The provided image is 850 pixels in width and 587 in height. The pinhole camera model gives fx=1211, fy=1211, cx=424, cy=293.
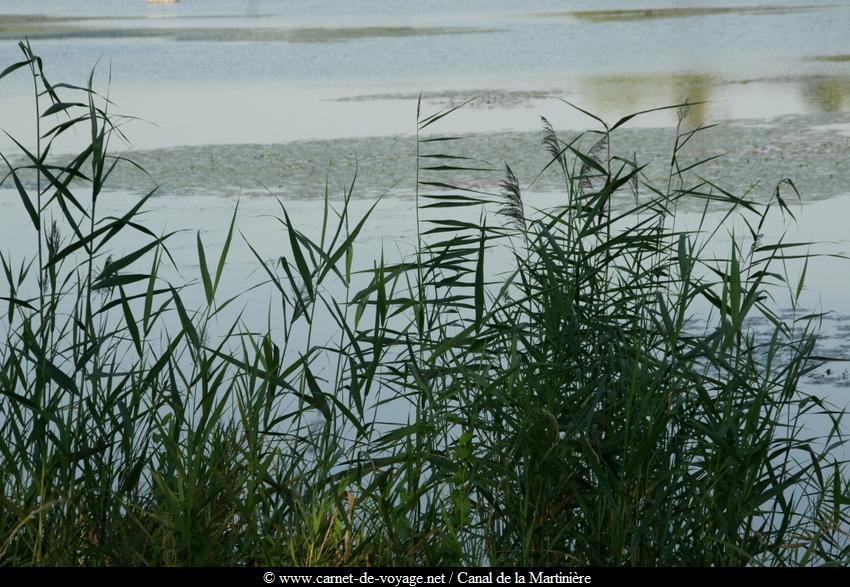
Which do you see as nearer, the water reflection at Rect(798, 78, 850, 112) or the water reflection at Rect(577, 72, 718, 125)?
the water reflection at Rect(798, 78, 850, 112)

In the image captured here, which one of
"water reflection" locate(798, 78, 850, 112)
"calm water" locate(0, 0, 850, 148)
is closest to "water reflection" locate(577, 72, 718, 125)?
"calm water" locate(0, 0, 850, 148)

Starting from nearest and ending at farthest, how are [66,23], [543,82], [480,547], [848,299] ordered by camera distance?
[480,547]
[848,299]
[543,82]
[66,23]

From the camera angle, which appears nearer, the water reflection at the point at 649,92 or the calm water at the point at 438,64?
the calm water at the point at 438,64

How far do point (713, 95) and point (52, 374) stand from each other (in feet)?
30.8

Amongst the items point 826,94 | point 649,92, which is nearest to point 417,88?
point 649,92

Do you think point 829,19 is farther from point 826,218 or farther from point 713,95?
point 826,218

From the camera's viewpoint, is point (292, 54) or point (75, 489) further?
point (292, 54)

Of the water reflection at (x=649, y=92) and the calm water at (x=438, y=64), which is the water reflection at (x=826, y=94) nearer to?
the calm water at (x=438, y=64)

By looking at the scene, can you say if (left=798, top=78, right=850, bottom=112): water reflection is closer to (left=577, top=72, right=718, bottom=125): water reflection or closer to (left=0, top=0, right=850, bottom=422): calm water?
(left=0, top=0, right=850, bottom=422): calm water

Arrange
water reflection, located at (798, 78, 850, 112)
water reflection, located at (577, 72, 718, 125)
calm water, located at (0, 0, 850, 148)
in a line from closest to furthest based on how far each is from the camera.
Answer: water reflection, located at (798, 78, 850, 112) < calm water, located at (0, 0, 850, 148) < water reflection, located at (577, 72, 718, 125)

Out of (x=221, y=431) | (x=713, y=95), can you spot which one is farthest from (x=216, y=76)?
(x=221, y=431)

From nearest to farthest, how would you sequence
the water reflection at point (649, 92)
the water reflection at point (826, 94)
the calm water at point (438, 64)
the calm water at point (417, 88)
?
the calm water at point (417, 88) < the water reflection at point (826, 94) < the calm water at point (438, 64) < the water reflection at point (649, 92)

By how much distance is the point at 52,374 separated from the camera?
2363 mm

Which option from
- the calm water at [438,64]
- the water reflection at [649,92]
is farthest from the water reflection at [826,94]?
the water reflection at [649,92]
